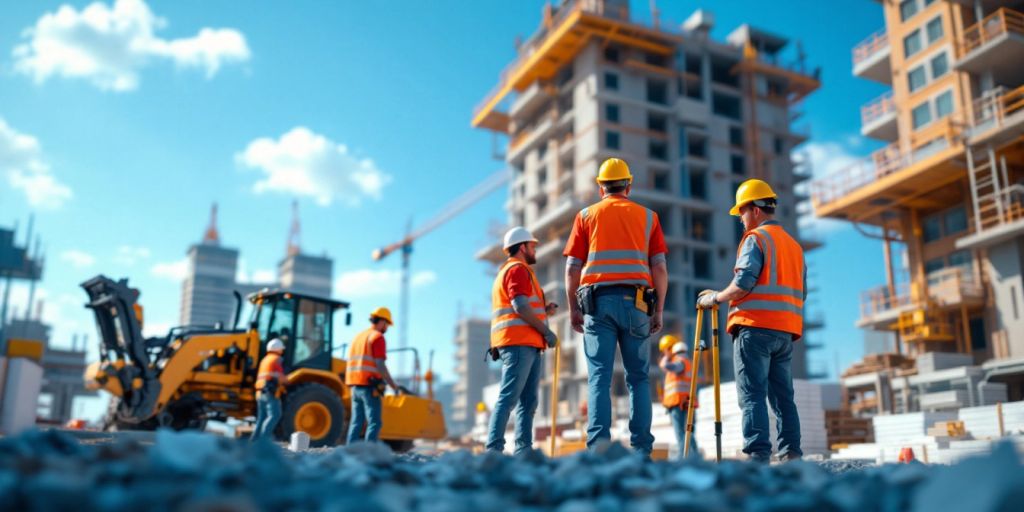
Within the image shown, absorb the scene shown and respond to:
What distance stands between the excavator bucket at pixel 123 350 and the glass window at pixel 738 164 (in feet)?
131

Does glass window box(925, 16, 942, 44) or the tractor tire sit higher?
glass window box(925, 16, 942, 44)

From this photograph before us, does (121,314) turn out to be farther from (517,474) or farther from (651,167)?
(651,167)

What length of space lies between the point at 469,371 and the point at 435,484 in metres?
99.2

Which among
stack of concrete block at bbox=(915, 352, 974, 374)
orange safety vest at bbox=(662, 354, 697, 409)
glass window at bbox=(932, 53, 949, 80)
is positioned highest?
glass window at bbox=(932, 53, 949, 80)

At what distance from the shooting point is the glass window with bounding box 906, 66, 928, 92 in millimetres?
29722

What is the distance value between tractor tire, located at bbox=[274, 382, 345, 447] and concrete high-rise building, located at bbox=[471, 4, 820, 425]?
94.0 feet

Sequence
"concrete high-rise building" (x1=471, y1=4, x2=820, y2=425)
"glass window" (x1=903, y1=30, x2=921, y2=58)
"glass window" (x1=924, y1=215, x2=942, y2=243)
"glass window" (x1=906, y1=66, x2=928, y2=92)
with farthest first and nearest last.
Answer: "concrete high-rise building" (x1=471, y1=4, x2=820, y2=425), "glass window" (x1=903, y1=30, x2=921, y2=58), "glass window" (x1=906, y1=66, x2=928, y2=92), "glass window" (x1=924, y1=215, x2=942, y2=243)

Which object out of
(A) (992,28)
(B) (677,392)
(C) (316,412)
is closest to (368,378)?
(C) (316,412)

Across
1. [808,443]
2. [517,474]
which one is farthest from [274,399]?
[808,443]

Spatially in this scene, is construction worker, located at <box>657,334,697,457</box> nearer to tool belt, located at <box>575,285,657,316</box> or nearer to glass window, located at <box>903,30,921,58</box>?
tool belt, located at <box>575,285,657,316</box>

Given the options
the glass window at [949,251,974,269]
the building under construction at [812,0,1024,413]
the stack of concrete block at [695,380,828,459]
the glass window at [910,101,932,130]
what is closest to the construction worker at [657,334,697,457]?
the stack of concrete block at [695,380,828,459]

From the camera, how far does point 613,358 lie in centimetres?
504

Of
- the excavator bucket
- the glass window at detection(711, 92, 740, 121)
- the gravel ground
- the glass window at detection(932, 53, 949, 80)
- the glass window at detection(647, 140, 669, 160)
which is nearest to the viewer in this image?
the gravel ground

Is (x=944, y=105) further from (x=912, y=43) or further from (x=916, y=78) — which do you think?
(x=912, y=43)
